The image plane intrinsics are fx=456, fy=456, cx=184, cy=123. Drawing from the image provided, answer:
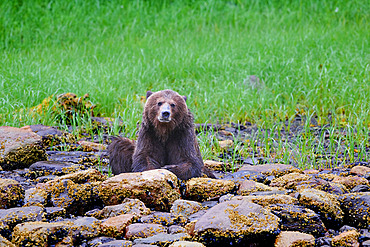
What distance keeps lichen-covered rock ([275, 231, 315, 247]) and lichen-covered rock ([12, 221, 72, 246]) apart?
140 cm

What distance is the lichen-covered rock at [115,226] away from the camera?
10.1ft

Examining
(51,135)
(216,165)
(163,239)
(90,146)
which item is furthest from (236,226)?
(51,135)

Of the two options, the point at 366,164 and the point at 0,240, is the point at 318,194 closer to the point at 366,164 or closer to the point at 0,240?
the point at 366,164

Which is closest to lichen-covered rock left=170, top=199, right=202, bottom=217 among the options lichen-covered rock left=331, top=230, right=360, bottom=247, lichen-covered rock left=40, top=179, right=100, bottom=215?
lichen-covered rock left=40, top=179, right=100, bottom=215

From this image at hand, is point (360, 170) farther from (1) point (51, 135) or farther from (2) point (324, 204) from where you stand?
(1) point (51, 135)

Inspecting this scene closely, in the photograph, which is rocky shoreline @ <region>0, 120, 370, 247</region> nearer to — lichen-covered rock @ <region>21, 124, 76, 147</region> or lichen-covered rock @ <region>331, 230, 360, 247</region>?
lichen-covered rock @ <region>331, 230, 360, 247</region>

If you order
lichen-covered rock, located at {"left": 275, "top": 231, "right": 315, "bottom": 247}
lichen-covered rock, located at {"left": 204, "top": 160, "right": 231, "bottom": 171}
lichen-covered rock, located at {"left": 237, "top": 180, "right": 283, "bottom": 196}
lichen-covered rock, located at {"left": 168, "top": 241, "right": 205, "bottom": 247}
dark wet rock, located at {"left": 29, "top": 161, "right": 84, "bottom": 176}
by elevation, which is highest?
lichen-covered rock, located at {"left": 275, "top": 231, "right": 315, "bottom": 247}

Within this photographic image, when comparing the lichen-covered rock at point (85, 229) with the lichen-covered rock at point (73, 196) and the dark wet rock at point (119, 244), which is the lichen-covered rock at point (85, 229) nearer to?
the dark wet rock at point (119, 244)

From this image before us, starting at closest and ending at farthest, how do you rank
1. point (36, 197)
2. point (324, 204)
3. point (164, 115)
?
point (324, 204), point (36, 197), point (164, 115)

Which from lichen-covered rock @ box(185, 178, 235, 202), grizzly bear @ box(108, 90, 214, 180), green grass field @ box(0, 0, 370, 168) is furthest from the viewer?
green grass field @ box(0, 0, 370, 168)

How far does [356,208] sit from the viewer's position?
3.36m

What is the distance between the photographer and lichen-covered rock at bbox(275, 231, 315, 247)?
289 cm

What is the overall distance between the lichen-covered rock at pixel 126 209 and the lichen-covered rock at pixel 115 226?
0.44 ft

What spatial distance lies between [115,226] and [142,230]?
19 centimetres
